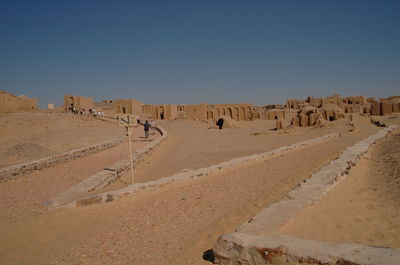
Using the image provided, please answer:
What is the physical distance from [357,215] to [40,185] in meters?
7.46

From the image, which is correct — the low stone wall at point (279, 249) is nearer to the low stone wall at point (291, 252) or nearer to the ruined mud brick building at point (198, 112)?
the low stone wall at point (291, 252)

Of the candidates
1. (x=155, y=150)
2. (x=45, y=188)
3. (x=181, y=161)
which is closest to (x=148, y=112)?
(x=155, y=150)

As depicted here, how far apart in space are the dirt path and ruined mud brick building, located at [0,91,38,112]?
20495 mm

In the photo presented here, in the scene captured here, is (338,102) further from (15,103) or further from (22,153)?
(22,153)

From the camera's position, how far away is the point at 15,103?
94.7 ft

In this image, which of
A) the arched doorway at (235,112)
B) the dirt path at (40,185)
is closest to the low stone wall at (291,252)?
the dirt path at (40,185)

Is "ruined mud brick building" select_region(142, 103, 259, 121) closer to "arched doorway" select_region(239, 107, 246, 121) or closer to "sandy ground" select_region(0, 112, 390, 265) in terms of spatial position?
"arched doorway" select_region(239, 107, 246, 121)

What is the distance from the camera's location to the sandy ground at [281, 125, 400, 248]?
3.70 metres

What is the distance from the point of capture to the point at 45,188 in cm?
736

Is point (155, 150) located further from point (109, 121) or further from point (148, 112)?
point (148, 112)

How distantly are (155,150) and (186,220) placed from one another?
30.6 feet

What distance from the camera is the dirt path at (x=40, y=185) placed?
578 cm

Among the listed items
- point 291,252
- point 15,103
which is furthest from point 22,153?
point 15,103

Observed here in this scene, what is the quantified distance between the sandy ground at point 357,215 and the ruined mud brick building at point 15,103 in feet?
97.0
